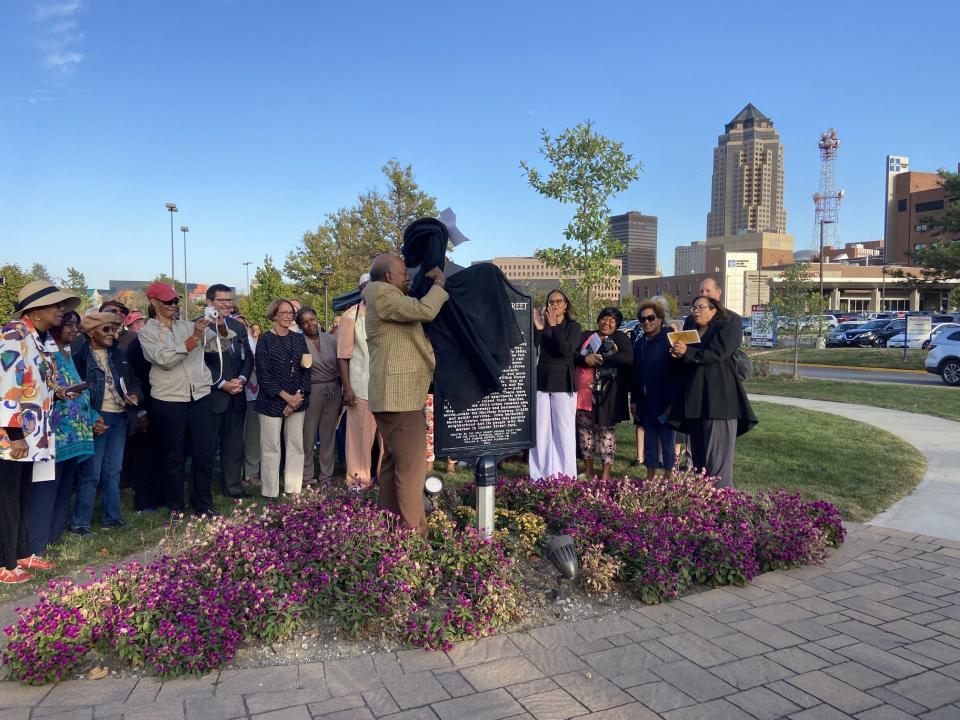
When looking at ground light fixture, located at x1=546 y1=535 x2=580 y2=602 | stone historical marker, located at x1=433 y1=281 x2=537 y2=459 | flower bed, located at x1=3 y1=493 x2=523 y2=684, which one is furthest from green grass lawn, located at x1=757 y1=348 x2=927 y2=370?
flower bed, located at x1=3 y1=493 x2=523 y2=684

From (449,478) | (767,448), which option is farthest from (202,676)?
(767,448)

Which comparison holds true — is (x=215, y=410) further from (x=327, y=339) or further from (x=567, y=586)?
(x=567, y=586)

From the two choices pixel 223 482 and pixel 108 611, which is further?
pixel 223 482

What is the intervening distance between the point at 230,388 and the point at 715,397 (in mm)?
4272

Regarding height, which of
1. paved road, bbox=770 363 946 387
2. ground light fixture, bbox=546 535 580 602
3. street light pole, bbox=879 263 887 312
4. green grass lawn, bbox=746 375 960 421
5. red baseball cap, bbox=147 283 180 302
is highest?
street light pole, bbox=879 263 887 312

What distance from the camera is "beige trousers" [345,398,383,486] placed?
6.74m

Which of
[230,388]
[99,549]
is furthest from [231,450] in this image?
[99,549]

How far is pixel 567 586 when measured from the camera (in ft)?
14.1

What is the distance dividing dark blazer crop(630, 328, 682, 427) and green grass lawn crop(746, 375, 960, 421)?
778 cm

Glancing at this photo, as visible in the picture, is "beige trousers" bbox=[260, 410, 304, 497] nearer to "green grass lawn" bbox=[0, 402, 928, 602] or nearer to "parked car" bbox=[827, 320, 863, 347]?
"green grass lawn" bbox=[0, 402, 928, 602]

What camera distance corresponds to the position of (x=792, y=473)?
761 cm

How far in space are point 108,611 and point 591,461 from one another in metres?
4.91

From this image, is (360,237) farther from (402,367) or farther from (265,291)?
(402,367)

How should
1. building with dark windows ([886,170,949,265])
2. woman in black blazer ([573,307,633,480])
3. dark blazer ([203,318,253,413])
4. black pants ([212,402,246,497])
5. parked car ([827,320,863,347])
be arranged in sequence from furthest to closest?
building with dark windows ([886,170,949,265]) → parked car ([827,320,863,347]) → woman in black blazer ([573,307,633,480]) → black pants ([212,402,246,497]) → dark blazer ([203,318,253,413])
